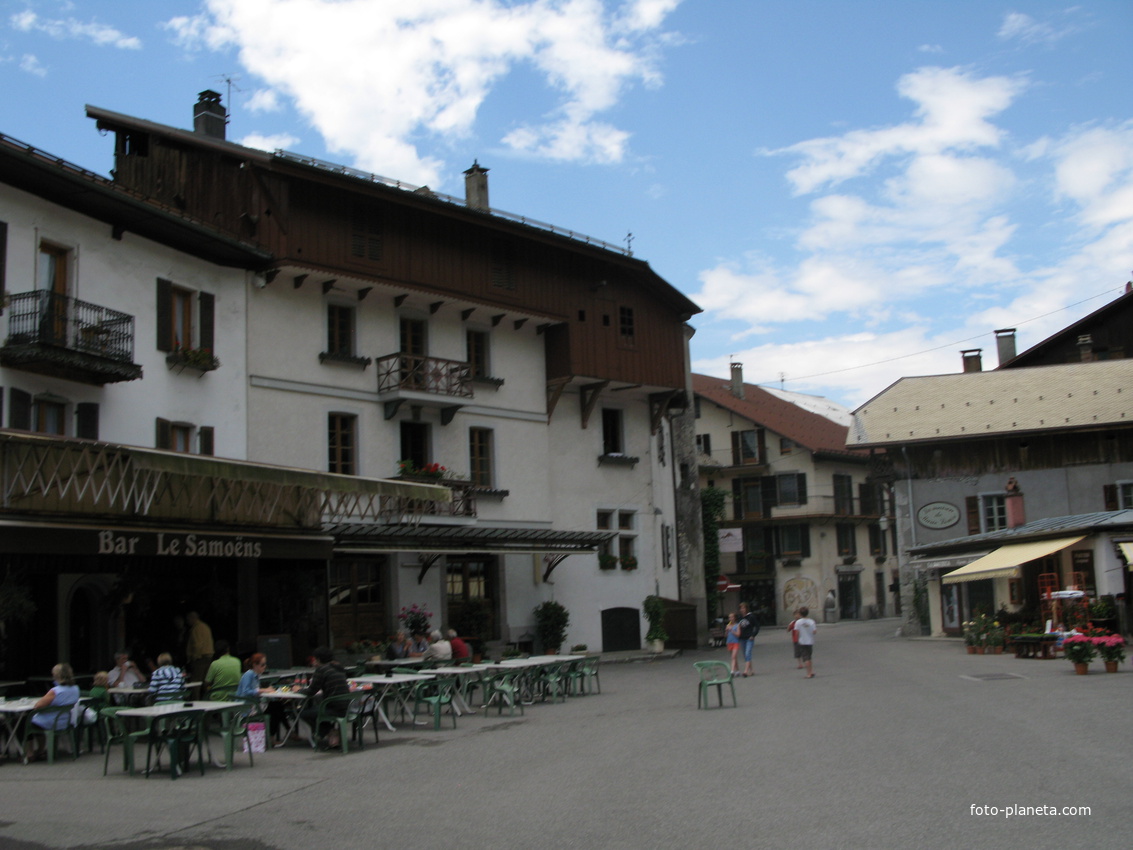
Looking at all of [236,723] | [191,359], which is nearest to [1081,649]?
[236,723]

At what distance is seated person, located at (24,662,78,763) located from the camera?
13555 mm

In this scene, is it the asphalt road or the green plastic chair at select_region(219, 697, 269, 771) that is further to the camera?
the green plastic chair at select_region(219, 697, 269, 771)

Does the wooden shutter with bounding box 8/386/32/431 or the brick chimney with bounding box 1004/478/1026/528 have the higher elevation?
the wooden shutter with bounding box 8/386/32/431

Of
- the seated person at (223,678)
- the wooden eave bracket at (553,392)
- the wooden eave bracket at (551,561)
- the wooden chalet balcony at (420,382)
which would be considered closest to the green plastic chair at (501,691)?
the seated person at (223,678)

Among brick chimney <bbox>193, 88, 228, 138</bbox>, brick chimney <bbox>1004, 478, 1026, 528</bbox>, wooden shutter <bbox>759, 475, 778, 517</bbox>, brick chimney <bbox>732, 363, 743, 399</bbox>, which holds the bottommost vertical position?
brick chimney <bbox>1004, 478, 1026, 528</bbox>

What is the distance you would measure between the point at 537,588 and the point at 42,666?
49.0 feet

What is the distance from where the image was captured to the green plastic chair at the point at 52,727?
13586mm

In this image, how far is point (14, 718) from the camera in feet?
46.2

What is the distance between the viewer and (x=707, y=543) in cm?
4056

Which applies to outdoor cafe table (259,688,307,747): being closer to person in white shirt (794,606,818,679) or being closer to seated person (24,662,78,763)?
seated person (24,662,78,763)

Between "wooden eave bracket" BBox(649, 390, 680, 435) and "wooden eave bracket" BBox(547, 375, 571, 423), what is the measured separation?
4.49m

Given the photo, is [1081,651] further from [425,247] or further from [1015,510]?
[425,247]

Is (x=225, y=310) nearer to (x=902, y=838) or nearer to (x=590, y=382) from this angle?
(x=590, y=382)

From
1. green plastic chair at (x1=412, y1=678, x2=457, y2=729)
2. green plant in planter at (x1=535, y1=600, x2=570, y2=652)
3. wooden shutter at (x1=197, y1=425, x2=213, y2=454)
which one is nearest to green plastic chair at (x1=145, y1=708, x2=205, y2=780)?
green plastic chair at (x1=412, y1=678, x2=457, y2=729)
